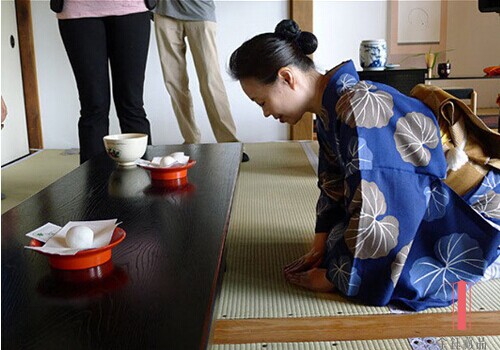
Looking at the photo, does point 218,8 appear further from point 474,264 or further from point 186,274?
point 186,274

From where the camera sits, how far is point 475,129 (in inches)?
51.8

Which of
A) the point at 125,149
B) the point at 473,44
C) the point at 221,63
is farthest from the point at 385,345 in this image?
the point at 473,44

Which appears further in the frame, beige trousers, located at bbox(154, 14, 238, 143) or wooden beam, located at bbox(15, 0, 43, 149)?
wooden beam, located at bbox(15, 0, 43, 149)

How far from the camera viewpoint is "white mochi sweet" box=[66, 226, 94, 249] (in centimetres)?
83

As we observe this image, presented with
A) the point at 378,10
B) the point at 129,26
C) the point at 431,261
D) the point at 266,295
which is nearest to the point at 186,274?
the point at 266,295

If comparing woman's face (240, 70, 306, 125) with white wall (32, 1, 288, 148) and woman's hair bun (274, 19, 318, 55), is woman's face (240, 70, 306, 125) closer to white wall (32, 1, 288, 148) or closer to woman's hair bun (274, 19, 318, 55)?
woman's hair bun (274, 19, 318, 55)

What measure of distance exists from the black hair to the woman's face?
2 centimetres

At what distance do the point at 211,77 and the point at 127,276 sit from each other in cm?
249

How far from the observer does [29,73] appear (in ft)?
12.3

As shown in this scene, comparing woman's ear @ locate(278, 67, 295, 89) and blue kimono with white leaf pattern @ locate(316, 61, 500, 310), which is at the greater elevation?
woman's ear @ locate(278, 67, 295, 89)

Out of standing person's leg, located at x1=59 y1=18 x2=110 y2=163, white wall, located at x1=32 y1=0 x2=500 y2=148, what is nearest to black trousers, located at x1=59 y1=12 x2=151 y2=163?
standing person's leg, located at x1=59 y1=18 x2=110 y2=163

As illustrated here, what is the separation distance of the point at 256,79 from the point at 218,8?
100 inches

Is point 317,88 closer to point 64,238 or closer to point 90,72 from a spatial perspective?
point 64,238

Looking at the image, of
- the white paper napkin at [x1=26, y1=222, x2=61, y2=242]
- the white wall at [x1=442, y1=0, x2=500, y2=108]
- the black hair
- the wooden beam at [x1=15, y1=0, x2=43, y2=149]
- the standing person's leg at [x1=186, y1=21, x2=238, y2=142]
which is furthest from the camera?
the white wall at [x1=442, y1=0, x2=500, y2=108]
